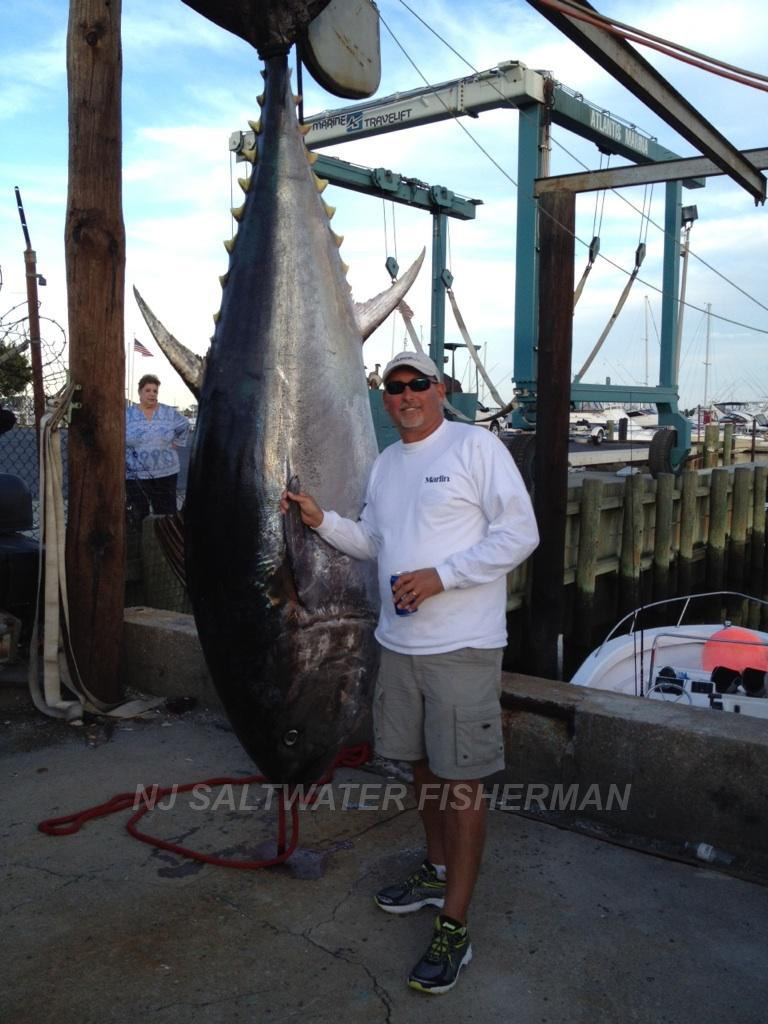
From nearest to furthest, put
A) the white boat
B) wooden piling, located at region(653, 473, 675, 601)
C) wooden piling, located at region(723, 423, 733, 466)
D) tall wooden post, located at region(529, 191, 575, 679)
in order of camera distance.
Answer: the white boat → tall wooden post, located at region(529, 191, 575, 679) → wooden piling, located at region(653, 473, 675, 601) → wooden piling, located at region(723, 423, 733, 466)

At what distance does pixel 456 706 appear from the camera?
2135 millimetres

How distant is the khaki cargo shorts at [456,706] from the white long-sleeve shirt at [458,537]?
36mm

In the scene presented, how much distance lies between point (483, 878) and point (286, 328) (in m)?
1.60

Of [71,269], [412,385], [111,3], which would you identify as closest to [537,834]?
[412,385]

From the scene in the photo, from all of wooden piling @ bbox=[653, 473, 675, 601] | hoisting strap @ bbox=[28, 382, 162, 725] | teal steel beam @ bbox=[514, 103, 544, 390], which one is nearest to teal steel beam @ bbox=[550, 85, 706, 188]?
teal steel beam @ bbox=[514, 103, 544, 390]

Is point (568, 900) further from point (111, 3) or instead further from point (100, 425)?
point (111, 3)

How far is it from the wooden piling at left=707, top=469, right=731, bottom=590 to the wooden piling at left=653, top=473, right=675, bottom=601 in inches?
60.3

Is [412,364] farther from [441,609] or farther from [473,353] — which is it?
[473,353]

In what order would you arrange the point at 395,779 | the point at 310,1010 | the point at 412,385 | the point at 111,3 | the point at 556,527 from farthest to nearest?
the point at 556,527 → the point at 111,3 → the point at 395,779 → the point at 412,385 → the point at 310,1010

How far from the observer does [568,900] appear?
232cm

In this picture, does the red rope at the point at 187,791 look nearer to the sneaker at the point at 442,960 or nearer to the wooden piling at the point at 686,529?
the sneaker at the point at 442,960

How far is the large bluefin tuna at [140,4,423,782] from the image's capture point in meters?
2.25

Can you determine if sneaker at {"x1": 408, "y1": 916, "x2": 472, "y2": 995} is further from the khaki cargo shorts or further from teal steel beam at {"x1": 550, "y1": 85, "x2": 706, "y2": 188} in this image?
teal steel beam at {"x1": 550, "y1": 85, "x2": 706, "y2": 188}

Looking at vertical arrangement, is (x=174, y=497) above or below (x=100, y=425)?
below
